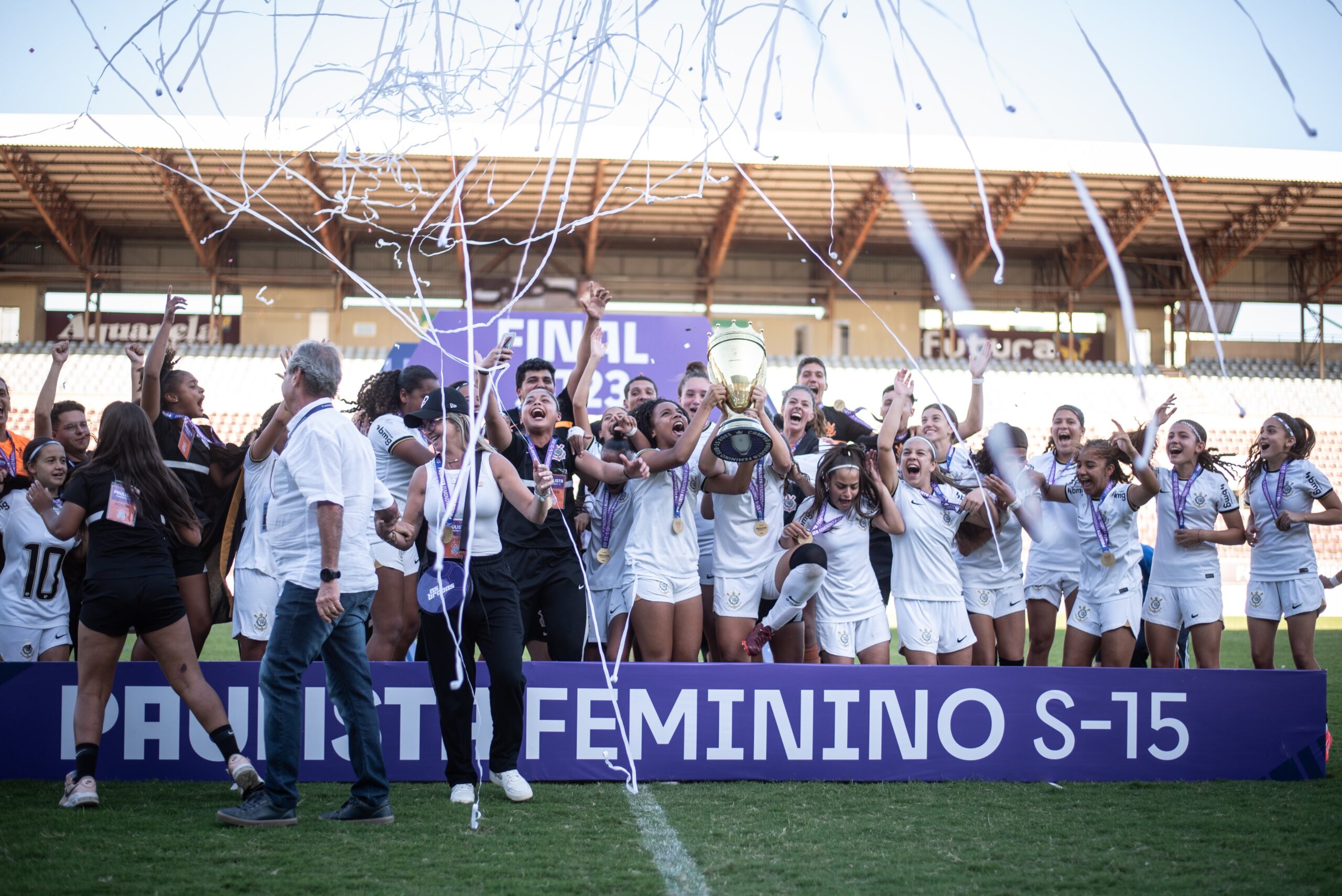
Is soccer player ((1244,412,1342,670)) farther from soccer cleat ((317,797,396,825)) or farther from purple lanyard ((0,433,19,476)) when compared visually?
purple lanyard ((0,433,19,476))

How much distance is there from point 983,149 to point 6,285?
22197 mm

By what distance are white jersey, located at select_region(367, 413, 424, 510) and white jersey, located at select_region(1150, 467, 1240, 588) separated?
3.79 m

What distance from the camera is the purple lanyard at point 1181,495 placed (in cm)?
589

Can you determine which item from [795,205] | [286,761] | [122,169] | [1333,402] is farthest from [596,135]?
[286,761]

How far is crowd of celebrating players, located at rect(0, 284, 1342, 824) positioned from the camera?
13.9 ft

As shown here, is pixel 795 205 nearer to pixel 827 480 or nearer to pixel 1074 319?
pixel 1074 319

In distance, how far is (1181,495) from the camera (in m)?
5.92

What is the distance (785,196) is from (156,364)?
19.6m

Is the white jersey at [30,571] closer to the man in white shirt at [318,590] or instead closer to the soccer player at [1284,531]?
the man in white shirt at [318,590]

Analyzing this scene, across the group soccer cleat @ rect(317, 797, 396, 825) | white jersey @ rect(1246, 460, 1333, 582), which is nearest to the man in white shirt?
soccer cleat @ rect(317, 797, 396, 825)

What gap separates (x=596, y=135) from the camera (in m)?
22.5

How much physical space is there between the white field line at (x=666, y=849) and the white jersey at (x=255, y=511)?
1960 mm

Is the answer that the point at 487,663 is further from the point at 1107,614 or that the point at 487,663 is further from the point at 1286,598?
the point at 1286,598

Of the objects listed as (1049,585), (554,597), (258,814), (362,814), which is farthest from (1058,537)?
(258,814)
